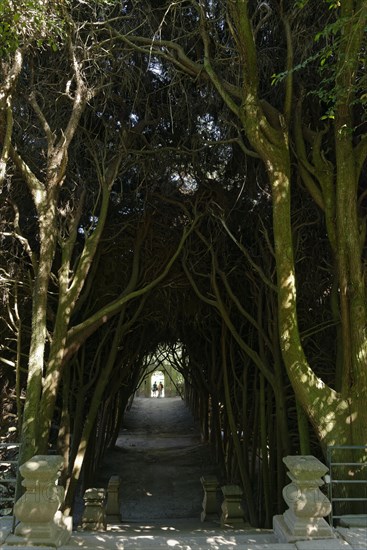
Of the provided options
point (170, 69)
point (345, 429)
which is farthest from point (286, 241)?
point (170, 69)

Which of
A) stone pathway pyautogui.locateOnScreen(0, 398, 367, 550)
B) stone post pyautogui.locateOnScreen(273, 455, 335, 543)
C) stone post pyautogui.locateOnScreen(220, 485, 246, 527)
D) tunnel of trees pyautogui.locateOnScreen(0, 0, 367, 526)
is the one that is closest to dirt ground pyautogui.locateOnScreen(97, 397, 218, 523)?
stone pathway pyautogui.locateOnScreen(0, 398, 367, 550)

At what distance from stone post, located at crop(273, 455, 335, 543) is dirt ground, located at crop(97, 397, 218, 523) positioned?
6743 mm

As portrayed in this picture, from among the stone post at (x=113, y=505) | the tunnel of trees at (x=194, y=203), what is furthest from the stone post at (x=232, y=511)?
the stone post at (x=113, y=505)

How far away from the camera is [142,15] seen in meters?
8.37

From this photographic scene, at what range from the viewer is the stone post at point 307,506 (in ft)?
16.5

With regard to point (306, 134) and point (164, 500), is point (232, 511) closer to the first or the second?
point (164, 500)

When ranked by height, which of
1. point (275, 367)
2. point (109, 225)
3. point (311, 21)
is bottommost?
point (275, 367)

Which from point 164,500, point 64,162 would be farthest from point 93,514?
point 64,162

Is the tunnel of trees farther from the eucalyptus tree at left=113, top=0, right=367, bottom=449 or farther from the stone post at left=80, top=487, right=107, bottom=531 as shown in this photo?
the stone post at left=80, top=487, right=107, bottom=531

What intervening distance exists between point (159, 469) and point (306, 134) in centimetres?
1102

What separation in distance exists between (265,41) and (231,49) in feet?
5.00

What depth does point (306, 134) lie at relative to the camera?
796cm

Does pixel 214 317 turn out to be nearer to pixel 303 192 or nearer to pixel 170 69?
pixel 303 192

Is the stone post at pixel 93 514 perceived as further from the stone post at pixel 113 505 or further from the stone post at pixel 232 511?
the stone post at pixel 232 511
